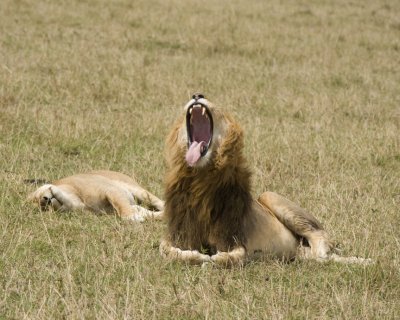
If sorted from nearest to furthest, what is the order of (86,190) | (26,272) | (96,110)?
(26,272) → (86,190) → (96,110)

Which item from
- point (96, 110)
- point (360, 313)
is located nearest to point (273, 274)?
point (360, 313)

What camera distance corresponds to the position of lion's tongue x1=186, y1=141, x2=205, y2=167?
515cm

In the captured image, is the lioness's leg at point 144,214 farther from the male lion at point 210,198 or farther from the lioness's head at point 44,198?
the male lion at point 210,198

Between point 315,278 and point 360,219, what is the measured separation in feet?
4.49

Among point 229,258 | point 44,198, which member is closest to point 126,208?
point 44,198

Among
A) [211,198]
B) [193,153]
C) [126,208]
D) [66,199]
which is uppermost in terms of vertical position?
[193,153]

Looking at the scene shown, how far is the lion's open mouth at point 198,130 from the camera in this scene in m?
5.19

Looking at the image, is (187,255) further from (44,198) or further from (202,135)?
(44,198)

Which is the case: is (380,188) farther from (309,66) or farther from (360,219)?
(309,66)

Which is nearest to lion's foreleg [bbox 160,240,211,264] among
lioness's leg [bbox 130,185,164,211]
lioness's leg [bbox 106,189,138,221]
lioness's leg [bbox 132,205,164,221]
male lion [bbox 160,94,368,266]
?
male lion [bbox 160,94,368,266]

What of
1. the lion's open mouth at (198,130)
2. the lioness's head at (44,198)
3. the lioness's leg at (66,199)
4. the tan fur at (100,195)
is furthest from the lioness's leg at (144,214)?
the lion's open mouth at (198,130)

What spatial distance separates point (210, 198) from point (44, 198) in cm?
196

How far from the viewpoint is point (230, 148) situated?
206 inches

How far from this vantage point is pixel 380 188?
7.54m
